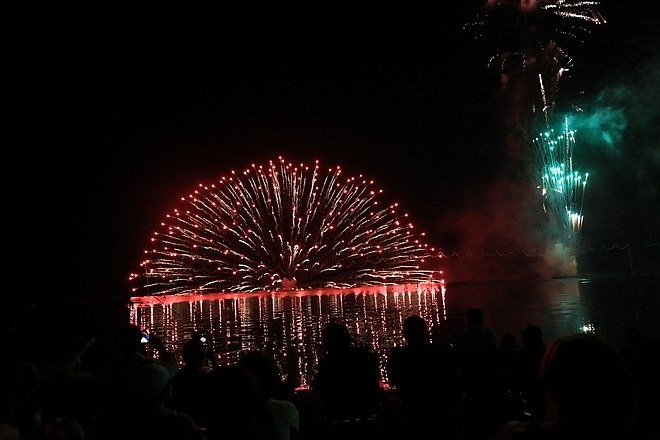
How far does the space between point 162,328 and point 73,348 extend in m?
20.9

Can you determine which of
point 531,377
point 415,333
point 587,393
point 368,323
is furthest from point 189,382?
point 368,323

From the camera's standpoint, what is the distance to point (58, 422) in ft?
12.7

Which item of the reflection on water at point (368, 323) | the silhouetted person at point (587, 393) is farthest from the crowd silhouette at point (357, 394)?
the reflection on water at point (368, 323)

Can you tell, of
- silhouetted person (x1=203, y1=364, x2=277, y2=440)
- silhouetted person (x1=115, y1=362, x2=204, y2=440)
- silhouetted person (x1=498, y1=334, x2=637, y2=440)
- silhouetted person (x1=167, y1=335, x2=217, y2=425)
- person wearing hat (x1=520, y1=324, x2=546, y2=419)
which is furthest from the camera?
person wearing hat (x1=520, y1=324, x2=546, y2=419)

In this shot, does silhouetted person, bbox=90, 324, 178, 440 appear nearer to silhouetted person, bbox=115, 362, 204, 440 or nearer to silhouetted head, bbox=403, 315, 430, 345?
silhouetted person, bbox=115, 362, 204, 440

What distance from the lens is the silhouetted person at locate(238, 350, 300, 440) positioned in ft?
13.8

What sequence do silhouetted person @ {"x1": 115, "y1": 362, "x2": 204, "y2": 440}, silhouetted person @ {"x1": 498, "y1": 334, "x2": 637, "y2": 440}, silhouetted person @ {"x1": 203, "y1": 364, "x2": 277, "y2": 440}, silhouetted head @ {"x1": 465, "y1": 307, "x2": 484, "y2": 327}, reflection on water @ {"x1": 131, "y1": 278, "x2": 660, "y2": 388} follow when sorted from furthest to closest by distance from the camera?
1. reflection on water @ {"x1": 131, "y1": 278, "x2": 660, "y2": 388}
2. silhouetted head @ {"x1": 465, "y1": 307, "x2": 484, "y2": 327}
3. silhouetted person @ {"x1": 115, "y1": 362, "x2": 204, "y2": 440}
4. silhouetted person @ {"x1": 203, "y1": 364, "x2": 277, "y2": 440}
5. silhouetted person @ {"x1": 498, "y1": 334, "x2": 637, "y2": 440}

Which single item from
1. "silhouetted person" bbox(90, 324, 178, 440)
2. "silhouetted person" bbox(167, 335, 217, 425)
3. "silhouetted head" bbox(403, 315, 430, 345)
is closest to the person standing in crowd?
"silhouetted head" bbox(403, 315, 430, 345)

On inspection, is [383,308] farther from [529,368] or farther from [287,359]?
[529,368]

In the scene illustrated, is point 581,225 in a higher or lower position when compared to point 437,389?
higher

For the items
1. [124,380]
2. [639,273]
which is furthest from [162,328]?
[639,273]

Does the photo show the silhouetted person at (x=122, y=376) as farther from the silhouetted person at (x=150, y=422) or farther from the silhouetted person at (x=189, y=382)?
the silhouetted person at (x=189, y=382)

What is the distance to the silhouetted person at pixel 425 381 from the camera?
5.66 m

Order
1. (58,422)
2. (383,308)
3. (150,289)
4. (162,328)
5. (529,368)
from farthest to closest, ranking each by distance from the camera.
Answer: (150,289)
(383,308)
(162,328)
(529,368)
(58,422)
